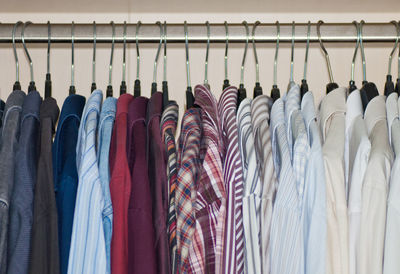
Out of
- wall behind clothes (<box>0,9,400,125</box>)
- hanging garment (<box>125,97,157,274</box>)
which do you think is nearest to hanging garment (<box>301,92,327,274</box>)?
hanging garment (<box>125,97,157,274</box>)

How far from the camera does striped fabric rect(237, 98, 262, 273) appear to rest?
0.90m

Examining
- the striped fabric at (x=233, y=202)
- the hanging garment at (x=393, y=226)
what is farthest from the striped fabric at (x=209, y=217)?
the hanging garment at (x=393, y=226)

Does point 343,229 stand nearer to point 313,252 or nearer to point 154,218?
point 313,252

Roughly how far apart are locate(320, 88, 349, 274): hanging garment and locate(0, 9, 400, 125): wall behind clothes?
0.50m

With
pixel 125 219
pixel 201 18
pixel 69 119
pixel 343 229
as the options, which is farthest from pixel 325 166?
pixel 201 18

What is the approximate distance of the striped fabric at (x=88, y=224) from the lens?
0.90 metres

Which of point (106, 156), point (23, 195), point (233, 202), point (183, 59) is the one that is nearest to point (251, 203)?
point (233, 202)

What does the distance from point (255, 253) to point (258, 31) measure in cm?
→ 45

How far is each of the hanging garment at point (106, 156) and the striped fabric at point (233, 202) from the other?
18 centimetres

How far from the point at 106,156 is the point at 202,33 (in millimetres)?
325

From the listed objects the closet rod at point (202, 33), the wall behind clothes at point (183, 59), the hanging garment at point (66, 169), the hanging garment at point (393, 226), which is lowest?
the hanging garment at point (393, 226)

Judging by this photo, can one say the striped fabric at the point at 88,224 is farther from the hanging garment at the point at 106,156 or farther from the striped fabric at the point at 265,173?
the striped fabric at the point at 265,173

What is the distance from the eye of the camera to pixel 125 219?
921 mm

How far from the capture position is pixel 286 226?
35.1 inches
